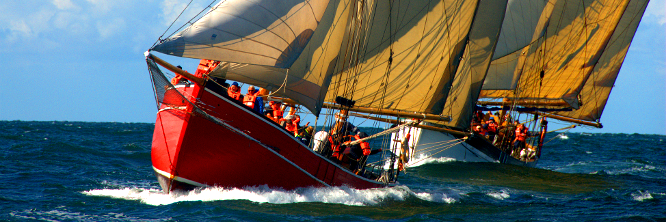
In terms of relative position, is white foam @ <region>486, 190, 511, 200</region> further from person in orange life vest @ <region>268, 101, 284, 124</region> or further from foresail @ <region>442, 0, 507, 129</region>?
person in orange life vest @ <region>268, 101, 284, 124</region>

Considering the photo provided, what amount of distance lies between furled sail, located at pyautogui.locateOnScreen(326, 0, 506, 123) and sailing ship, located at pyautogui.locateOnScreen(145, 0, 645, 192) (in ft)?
0.11

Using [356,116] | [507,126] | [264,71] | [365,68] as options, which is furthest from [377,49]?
[507,126]

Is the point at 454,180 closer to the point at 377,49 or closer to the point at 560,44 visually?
the point at 377,49

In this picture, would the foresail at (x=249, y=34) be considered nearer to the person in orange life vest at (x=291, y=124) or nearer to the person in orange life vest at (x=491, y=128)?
the person in orange life vest at (x=291, y=124)

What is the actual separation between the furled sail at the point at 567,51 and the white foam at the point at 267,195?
48.5ft

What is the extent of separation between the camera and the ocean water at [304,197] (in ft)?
38.3

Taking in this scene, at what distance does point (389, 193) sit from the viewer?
51.1 feet

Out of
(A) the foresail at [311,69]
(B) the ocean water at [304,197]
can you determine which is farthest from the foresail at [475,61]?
(A) the foresail at [311,69]

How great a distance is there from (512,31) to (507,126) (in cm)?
504

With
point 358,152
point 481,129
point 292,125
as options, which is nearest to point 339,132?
point 358,152

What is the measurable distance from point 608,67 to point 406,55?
61.5 ft

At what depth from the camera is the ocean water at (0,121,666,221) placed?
460 inches

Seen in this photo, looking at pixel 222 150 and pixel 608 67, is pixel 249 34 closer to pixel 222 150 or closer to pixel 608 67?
pixel 222 150

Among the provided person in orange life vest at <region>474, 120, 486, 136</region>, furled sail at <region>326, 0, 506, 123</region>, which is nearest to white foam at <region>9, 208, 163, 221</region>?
furled sail at <region>326, 0, 506, 123</region>
